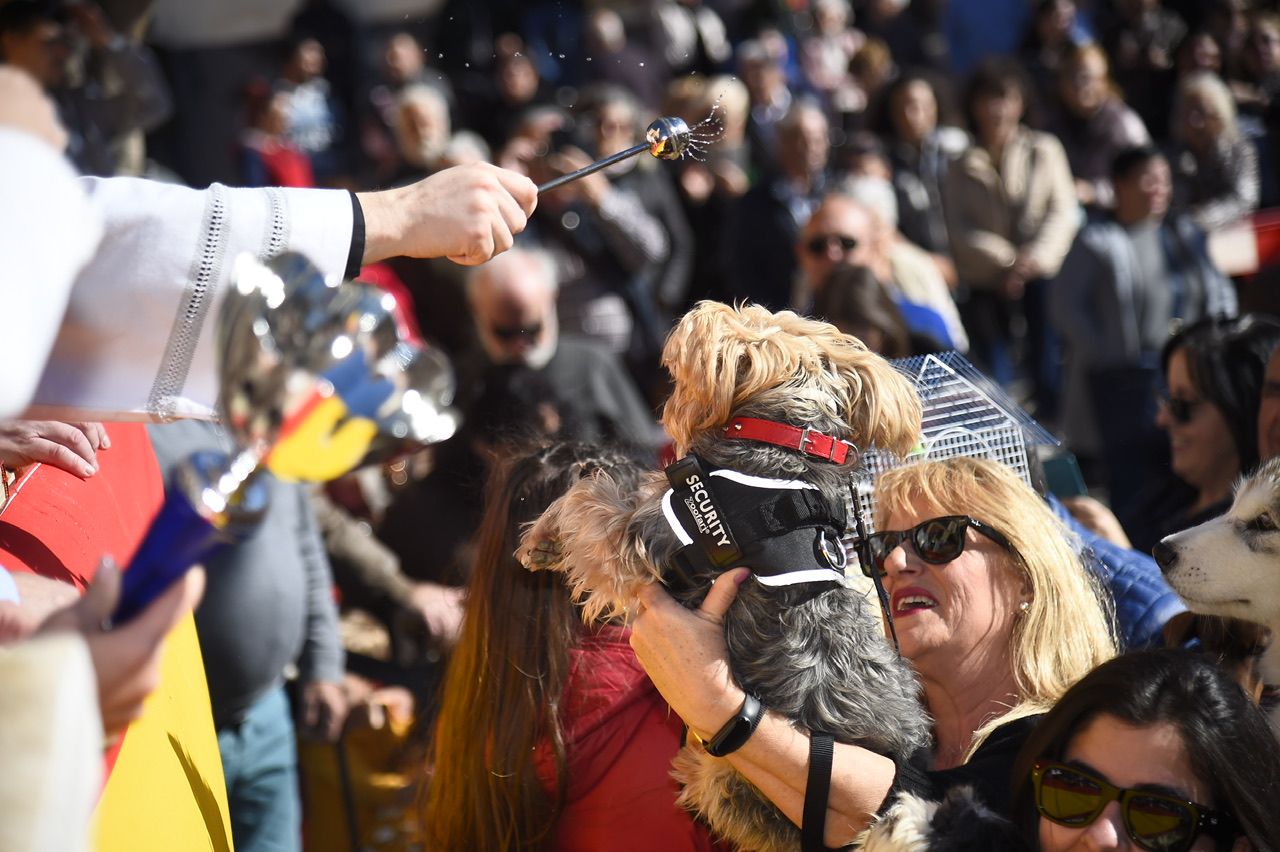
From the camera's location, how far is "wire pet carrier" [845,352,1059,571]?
2844 millimetres

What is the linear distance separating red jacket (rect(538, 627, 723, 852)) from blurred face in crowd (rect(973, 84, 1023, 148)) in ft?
20.2

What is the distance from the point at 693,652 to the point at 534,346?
11.1 ft

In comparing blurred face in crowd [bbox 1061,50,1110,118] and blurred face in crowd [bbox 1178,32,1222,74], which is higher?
blurred face in crowd [bbox 1178,32,1222,74]

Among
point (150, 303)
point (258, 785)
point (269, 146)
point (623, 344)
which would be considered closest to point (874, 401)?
point (150, 303)

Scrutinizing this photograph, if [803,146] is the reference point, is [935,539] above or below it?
above

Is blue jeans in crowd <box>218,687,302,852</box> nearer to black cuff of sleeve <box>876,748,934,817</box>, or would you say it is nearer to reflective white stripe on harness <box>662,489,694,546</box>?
reflective white stripe on harness <box>662,489,694,546</box>

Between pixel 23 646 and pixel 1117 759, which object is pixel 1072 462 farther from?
pixel 23 646

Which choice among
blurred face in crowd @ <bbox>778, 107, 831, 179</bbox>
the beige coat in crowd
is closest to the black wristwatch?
blurred face in crowd @ <bbox>778, 107, 831, 179</bbox>

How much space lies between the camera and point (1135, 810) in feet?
6.29

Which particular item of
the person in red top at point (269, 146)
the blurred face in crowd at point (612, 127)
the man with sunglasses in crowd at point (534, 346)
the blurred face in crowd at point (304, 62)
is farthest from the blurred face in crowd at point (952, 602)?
the blurred face in crowd at point (304, 62)

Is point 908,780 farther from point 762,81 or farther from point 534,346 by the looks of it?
point 762,81

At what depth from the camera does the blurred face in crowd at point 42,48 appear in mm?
5102

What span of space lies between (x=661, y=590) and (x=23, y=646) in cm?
110

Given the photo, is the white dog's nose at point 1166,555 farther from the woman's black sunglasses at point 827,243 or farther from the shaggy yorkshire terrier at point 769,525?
the woman's black sunglasses at point 827,243
